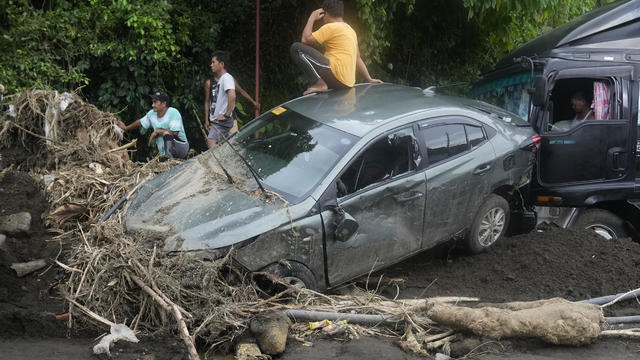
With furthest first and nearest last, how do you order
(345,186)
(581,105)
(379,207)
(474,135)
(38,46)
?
(38,46)
(581,105)
(474,135)
(379,207)
(345,186)

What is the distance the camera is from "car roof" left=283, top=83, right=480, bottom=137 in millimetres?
6629

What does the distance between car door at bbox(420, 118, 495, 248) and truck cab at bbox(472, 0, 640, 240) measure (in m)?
1.09

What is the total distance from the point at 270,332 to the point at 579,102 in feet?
16.4

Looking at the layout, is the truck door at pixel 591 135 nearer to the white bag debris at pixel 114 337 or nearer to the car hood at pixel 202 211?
the car hood at pixel 202 211

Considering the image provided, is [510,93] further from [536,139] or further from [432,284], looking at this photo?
[432,284]

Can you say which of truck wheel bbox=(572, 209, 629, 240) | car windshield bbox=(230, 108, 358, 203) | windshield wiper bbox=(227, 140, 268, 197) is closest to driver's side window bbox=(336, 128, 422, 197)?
car windshield bbox=(230, 108, 358, 203)

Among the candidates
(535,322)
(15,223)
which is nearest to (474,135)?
(535,322)

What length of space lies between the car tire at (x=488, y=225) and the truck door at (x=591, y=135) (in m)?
0.82

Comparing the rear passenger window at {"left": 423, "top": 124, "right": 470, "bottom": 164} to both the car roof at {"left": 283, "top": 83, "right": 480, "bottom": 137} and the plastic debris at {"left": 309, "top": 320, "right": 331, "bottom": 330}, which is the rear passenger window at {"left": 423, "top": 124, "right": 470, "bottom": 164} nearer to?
the car roof at {"left": 283, "top": 83, "right": 480, "bottom": 137}

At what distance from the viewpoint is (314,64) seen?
8.14 meters

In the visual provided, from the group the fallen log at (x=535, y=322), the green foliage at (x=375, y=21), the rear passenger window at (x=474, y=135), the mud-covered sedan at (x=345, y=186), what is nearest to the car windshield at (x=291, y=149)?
the mud-covered sedan at (x=345, y=186)

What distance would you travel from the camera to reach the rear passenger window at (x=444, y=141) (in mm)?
6781

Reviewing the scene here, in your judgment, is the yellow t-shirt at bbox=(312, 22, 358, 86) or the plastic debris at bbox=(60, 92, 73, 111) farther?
the plastic debris at bbox=(60, 92, 73, 111)

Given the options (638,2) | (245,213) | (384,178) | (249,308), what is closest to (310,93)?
(384,178)
